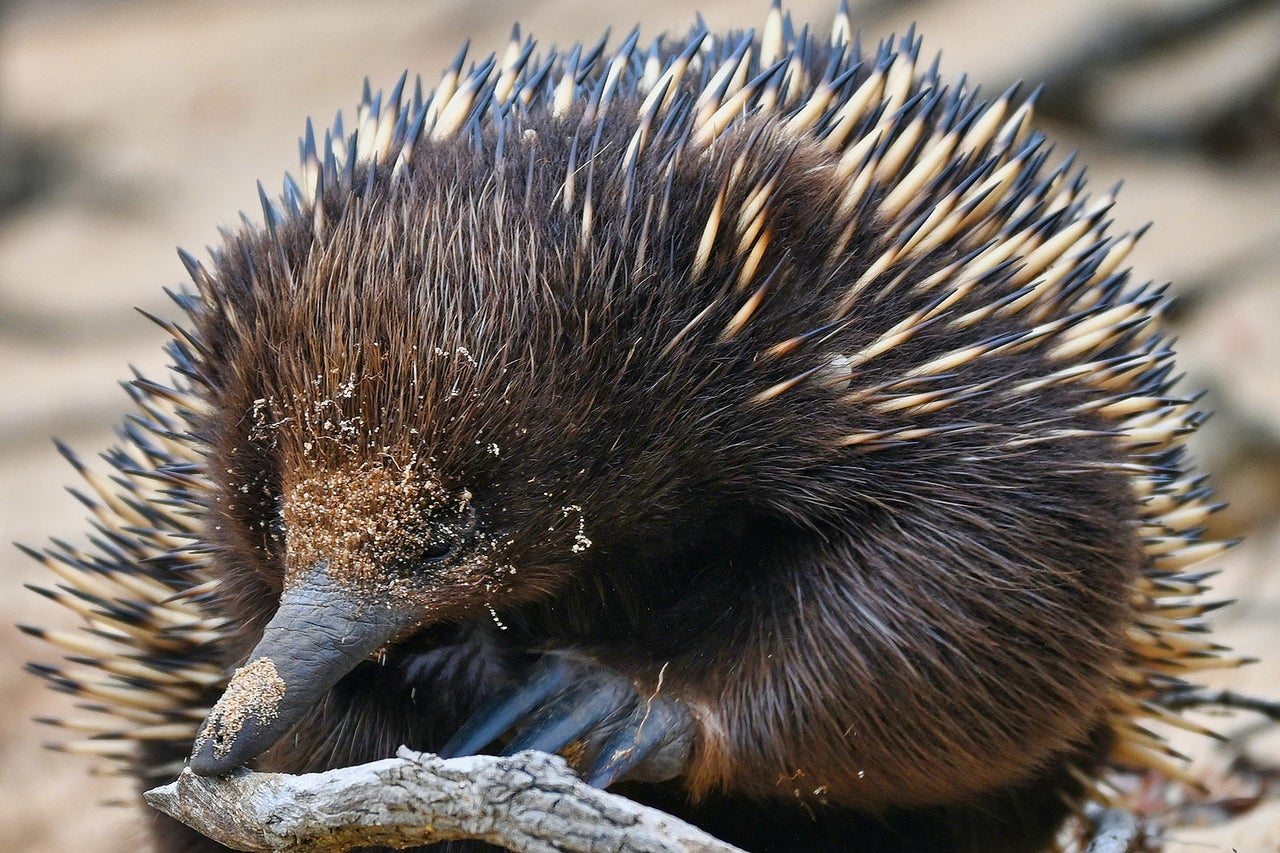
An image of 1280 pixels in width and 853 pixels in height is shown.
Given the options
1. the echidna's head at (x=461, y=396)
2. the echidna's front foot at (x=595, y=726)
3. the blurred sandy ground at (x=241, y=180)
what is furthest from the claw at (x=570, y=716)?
the blurred sandy ground at (x=241, y=180)

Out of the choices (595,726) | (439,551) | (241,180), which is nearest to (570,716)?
(595,726)

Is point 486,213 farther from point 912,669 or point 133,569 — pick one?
point 133,569

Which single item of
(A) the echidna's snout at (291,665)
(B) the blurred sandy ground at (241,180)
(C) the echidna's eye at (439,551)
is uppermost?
(B) the blurred sandy ground at (241,180)

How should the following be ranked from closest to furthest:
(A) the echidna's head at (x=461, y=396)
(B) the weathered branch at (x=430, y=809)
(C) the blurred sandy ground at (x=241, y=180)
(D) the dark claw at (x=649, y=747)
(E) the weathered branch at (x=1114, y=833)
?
(B) the weathered branch at (x=430, y=809) → (A) the echidna's head at (x=461, y=396) → (D) the dark claw at (x=649, y=747) → (E) the weathered branch at (x=1114, y=833) → (C) the blurred sandy ground at (x=241, y=180)

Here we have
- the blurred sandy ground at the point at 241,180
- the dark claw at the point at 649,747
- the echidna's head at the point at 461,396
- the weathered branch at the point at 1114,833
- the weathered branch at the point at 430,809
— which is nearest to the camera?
the weathered branch at the point at 430,809

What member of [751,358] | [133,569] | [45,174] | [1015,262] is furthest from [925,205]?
[45,174]

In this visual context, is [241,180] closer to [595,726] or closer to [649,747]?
[595,726]

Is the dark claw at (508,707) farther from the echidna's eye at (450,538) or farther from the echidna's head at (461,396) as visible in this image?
the echidna's eye at (450,538)

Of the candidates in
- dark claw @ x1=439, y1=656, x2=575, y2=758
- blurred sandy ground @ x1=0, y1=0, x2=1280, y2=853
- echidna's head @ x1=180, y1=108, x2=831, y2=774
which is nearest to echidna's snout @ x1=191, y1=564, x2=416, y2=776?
echidna's head @ x1=180, y1=108, x2=831, y2=774
